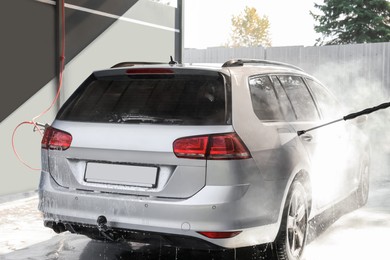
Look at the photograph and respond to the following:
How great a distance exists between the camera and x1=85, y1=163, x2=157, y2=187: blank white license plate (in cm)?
412

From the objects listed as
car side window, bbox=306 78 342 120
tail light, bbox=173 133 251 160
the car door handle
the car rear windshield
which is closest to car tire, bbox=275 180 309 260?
the car door handle

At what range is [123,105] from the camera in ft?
14.7

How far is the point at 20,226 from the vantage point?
20.9 feet

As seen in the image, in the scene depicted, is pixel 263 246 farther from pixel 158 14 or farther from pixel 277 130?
pixel 158 14

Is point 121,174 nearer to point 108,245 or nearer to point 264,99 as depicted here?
point 264,99

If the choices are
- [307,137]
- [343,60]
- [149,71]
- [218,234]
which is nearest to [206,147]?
[218,234]

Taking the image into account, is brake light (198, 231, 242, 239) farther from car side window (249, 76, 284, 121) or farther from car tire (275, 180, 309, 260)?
car side window (249, 76, 284, 121)

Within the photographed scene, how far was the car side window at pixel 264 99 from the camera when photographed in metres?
4.57

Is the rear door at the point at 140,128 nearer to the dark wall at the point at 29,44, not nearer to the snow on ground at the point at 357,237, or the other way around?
the snow on ground at the point at 357,237

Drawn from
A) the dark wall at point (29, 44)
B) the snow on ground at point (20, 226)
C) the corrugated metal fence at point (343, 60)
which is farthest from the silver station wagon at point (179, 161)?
the corrugated metal fence at point (343, 60)

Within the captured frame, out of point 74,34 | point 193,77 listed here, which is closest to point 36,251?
point 193,77

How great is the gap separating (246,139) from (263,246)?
0.93 m

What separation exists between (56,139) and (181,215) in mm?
1192

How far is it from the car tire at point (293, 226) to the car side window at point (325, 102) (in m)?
1.25
